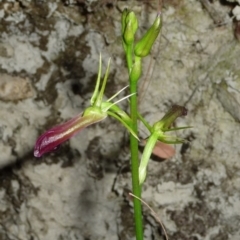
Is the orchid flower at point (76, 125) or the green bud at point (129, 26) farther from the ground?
the green bud at point (129, 26)

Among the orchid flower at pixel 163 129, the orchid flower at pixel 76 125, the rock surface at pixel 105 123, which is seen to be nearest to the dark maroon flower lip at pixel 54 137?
the orchid flower at pixel 76 125

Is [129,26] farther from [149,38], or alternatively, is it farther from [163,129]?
[163,129]

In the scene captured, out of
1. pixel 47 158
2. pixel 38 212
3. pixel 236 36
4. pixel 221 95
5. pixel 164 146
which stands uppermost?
pixel 236 36

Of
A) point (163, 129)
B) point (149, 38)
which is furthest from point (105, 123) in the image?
point (149, 38)

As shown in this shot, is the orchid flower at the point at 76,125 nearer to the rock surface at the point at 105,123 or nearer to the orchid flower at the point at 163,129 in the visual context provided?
the orchid flower at the point at 163,129

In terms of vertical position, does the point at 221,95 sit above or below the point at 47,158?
above

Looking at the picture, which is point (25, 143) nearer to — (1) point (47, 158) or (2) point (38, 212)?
(1) point (47, 158)

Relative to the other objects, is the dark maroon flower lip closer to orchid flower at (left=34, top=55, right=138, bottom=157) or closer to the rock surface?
orchid flower at (left=34, top=55, right=138, bottom=157)

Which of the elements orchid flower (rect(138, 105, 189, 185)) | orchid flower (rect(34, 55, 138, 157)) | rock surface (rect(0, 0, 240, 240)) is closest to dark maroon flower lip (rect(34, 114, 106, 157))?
orchid flower (rect(34, 55, 138, 157))

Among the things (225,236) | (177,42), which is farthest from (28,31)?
(225,236)
